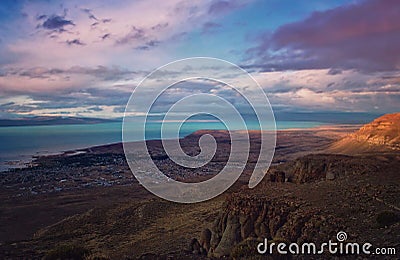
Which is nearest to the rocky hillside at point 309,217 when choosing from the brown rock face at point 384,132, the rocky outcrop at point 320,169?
the rocky outcrop at point 320,169

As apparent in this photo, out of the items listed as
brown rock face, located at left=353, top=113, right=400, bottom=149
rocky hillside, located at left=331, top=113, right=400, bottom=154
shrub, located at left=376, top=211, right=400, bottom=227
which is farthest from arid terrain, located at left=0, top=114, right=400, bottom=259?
brown rock face, located at left=353, top=113, right=400, bottom=149

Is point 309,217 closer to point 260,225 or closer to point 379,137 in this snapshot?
point 260,225

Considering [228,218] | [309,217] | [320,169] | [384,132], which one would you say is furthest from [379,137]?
[309,217]

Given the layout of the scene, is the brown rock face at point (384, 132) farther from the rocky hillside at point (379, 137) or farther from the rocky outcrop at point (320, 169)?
the rocky outcrop at point (320, 169)

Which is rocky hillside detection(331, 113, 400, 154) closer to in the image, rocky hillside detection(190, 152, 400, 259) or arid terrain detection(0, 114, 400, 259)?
arid terrain detection(0, 114, 400, 259)

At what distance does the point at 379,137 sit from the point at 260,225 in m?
69.9

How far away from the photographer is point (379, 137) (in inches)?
2901

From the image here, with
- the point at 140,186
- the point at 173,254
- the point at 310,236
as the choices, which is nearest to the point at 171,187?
the point at 140,186

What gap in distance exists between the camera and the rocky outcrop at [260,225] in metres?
11.8

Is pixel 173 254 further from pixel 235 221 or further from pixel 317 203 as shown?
pixel 317 203

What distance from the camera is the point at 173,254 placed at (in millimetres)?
14742

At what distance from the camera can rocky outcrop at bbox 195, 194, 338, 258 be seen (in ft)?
38.7

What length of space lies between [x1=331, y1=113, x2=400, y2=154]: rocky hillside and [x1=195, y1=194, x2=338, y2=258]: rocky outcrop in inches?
2136

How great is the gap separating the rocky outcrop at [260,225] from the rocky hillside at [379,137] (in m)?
54.3
